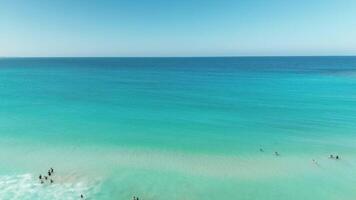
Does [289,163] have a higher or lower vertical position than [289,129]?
lower

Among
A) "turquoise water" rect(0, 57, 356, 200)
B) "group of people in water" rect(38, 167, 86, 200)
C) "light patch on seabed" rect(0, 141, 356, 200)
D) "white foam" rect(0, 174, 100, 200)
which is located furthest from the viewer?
"group of people in water" rect(38, 167, 86, 200)

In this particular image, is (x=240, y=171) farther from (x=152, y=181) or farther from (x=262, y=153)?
(x=152, y=181)

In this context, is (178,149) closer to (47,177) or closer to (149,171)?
(149,171)

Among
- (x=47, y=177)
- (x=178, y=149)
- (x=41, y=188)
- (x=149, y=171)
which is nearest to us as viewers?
(x=41, y=188)

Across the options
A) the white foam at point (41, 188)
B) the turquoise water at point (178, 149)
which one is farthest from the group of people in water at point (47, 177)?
the turquoise water at point (178, 149)

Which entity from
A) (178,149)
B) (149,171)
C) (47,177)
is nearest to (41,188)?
(47,177)

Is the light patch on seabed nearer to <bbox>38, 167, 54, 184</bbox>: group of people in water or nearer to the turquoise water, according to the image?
the turquoise water

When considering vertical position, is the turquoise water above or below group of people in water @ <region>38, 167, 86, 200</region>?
above

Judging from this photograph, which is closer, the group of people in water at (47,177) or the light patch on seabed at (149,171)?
the light patch on seabed at (149,171)

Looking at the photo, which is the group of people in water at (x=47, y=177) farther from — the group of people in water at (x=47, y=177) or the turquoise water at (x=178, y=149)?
the turquoise water at (x=178, y=149)

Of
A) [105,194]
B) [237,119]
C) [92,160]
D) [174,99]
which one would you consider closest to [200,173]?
[105,194]

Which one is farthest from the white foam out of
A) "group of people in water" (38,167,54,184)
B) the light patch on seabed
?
"group of people in water" (38,167,54,184)
